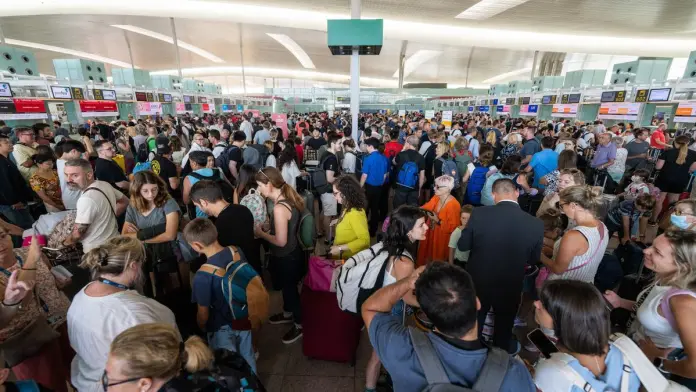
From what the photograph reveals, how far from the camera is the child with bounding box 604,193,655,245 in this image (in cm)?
362

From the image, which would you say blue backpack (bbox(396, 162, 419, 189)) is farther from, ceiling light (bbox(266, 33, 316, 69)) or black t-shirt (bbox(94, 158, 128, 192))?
ceiling light (bbox(266, 33, 316, 69))

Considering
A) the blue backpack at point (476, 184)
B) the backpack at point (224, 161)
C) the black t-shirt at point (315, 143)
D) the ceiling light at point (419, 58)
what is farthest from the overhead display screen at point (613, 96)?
the ceiling light at point (419, 58)

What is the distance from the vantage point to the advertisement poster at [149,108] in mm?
10875

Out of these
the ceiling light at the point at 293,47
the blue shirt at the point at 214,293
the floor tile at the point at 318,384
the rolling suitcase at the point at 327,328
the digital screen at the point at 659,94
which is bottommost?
the floor tile at the point at 318,384

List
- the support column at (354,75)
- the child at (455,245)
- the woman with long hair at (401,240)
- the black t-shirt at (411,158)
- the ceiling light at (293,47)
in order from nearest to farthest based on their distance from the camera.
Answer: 1. the woman with long hair at (401,240)
2. the child at (455,245)
3. the black t-shirt at (411,158)
4. the support column at (354,75)
5. the ceiling light at (293,47)

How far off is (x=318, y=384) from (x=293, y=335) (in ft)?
1.78

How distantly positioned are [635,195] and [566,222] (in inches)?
69.5

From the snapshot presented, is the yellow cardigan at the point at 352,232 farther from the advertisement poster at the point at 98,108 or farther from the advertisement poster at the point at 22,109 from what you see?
the advertisement poster at the point at 98,108

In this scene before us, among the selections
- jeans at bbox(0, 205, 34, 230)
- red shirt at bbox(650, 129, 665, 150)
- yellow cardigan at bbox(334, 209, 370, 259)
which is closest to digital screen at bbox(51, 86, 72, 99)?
jeans at bbox(0, 205, 34, 230)

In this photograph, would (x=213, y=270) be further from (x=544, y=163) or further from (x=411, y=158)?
(x=544, y=163)

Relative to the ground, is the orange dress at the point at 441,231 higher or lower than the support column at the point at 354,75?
lower

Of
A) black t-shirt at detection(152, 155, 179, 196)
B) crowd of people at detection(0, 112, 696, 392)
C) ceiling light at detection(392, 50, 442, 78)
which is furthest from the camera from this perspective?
ceiling light at detection(392, 50, 442, 78)

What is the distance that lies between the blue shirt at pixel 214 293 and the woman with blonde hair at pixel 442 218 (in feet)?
6.18

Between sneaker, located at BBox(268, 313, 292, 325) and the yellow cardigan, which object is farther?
sneaker, located at BBox(268, 313, 292, 325)
